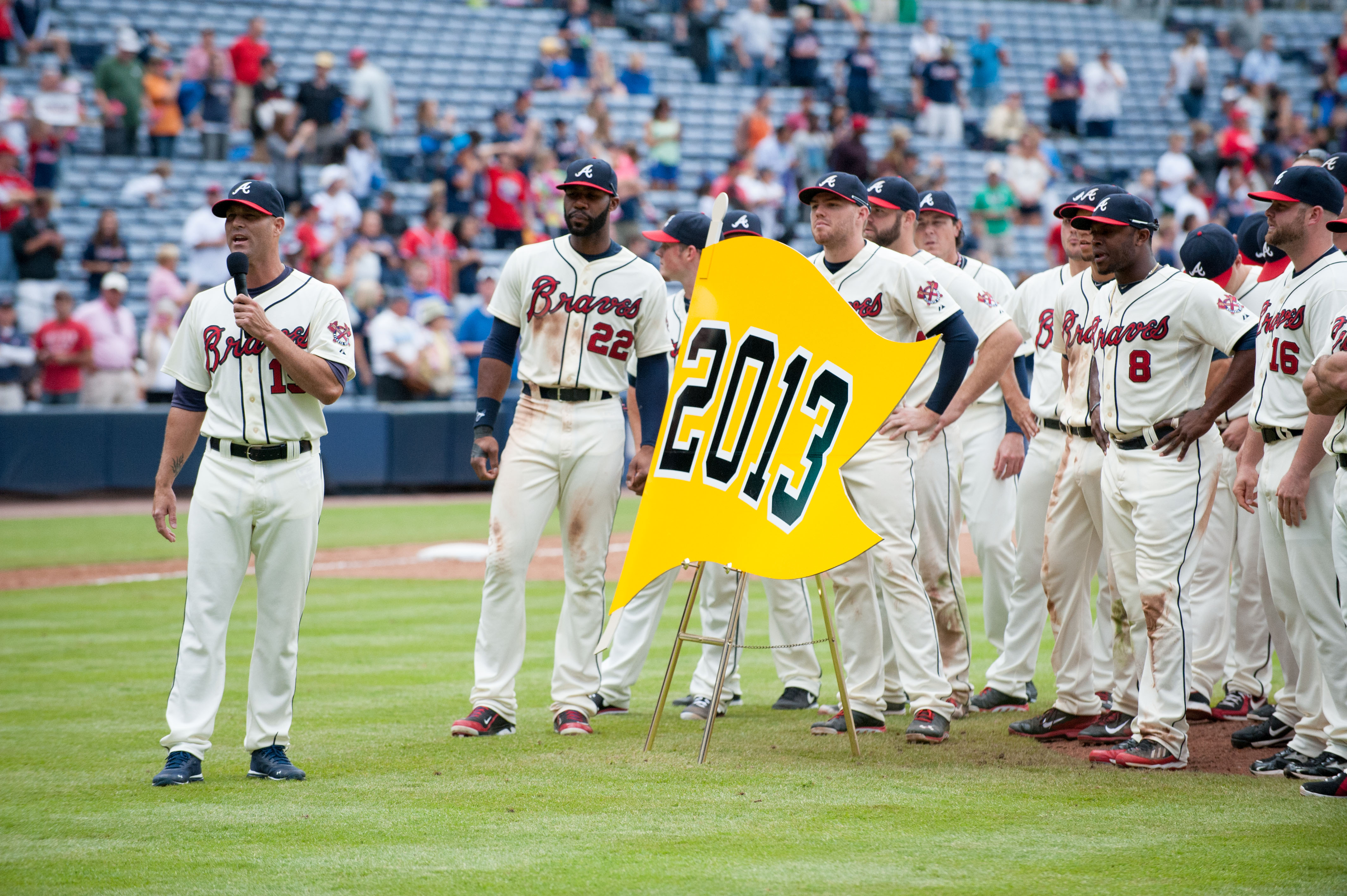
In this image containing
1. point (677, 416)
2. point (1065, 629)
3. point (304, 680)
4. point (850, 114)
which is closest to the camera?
point (677, 416)

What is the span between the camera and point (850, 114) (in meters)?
26.3

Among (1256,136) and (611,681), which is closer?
(611,681)

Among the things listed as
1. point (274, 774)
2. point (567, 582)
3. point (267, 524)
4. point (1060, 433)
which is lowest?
point (274, 774)

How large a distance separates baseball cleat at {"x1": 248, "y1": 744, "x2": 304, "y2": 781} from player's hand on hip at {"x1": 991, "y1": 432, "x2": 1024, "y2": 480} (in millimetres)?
4161

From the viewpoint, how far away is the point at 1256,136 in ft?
91.1

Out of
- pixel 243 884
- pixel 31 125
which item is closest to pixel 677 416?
pixel 243 884

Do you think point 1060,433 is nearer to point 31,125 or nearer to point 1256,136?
point 31,125

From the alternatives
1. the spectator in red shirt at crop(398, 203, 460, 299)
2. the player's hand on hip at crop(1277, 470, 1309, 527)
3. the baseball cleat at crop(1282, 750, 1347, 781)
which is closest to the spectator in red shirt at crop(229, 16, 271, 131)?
the spectator in red shirt at crop(398, 203, 460, 299)

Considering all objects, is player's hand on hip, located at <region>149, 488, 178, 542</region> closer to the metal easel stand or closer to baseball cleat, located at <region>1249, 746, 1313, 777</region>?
the metal easel stand

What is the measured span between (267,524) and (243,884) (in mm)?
1770

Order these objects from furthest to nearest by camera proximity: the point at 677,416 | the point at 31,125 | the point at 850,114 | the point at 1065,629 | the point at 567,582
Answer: the point at 850,114, the point at 31,125, the point at 567,582, the point at 1065,629, the point at 677,416

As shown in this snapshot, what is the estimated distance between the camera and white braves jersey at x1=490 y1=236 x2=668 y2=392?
22.2ft

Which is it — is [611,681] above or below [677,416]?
below

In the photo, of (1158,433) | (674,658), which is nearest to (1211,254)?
(1158,433)
